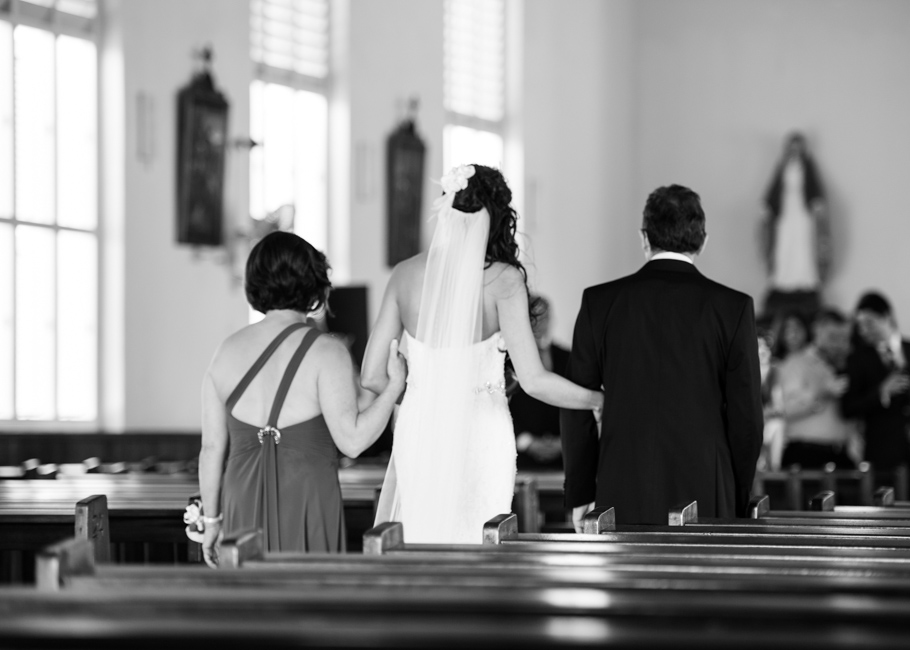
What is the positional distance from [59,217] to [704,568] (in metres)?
8.97

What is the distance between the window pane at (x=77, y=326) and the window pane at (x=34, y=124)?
0.38m

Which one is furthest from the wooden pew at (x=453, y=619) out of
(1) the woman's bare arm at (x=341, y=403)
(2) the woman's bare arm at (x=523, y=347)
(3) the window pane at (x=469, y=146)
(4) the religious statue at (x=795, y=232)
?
(4) the religious statue at (x=795, y=232)

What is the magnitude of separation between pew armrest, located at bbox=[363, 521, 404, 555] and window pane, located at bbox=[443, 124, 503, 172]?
12.5 metres

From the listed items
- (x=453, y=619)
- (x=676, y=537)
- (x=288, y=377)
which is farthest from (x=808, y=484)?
(x=453, y=619)

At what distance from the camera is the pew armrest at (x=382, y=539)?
9.14ft

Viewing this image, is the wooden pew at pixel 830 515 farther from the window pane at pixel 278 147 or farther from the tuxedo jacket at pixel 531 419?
the window pane at pixel 278 147

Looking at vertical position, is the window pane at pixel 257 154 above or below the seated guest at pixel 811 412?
above

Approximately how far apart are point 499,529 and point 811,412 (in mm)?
7059

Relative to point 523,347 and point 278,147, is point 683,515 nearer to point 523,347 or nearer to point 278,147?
point 523,347

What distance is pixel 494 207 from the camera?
4949 millimetres

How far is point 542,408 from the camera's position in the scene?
9.08 metres

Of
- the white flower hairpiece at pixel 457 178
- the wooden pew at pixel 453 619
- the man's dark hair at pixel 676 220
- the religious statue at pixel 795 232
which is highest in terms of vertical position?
the religious statue at pixel 795 232

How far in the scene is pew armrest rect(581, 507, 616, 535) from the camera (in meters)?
3.45

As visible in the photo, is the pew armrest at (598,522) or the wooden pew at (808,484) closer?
the pew armrest at (598,522)
